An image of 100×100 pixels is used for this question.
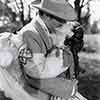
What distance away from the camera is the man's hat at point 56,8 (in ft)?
6.03

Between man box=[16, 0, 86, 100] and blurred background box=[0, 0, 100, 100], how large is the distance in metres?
3.17

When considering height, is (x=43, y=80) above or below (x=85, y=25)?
above

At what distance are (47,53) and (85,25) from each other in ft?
15.3

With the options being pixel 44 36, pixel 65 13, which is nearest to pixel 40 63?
pixel 44 36

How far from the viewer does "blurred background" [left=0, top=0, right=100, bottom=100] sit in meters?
5.61

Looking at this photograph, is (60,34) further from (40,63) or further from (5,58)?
(5,58)

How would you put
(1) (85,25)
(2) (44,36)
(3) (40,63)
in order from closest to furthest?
(3) (40,63)
(2) (44,36)
(1) (85,25)

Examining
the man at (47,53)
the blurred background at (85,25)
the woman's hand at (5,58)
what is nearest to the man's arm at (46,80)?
the man at (47,53)

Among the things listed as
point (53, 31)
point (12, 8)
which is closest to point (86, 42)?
point (12, 8)

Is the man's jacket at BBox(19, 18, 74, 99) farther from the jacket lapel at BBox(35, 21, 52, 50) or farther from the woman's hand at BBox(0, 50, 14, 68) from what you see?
the woman's hand at BBox(0, 50, 14, 68)

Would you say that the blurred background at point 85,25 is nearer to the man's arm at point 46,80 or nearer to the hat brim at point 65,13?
the hat brim at point 65,13

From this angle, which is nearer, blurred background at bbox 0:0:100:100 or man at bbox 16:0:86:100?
man at bbox 16:0:86:100

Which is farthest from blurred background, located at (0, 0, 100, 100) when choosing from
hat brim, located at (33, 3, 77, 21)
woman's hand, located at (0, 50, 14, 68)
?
woman's hand, located at (0, 50, 14, 68)

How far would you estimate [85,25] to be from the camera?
6.36 meters
